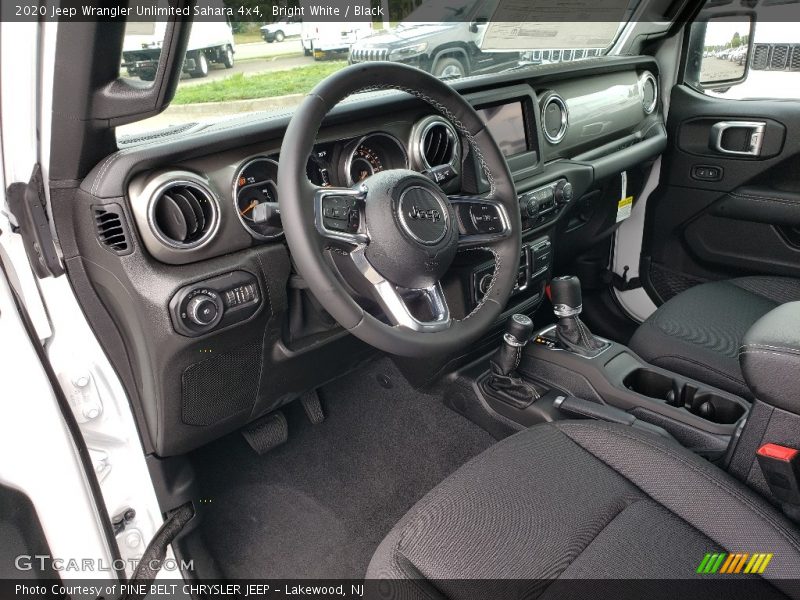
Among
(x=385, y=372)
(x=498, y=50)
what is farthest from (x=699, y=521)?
(x=498, y=50)

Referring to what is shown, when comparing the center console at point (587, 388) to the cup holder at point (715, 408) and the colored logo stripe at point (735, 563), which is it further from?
the colored logo stripe at point (735, 563)

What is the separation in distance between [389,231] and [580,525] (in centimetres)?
63

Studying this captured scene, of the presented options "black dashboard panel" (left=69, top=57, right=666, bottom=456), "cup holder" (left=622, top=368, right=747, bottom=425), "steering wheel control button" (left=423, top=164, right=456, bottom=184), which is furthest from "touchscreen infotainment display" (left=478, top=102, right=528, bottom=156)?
"cup holder" (left=622, top=368, right=747, bottom=425)

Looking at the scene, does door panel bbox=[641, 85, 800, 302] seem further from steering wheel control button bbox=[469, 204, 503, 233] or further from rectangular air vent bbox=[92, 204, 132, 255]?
rectangular air vent bbox=[92, 204, 132, 255]

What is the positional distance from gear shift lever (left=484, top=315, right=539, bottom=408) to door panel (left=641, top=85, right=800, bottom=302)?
1.07 metres

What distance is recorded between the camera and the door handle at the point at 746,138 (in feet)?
7.58

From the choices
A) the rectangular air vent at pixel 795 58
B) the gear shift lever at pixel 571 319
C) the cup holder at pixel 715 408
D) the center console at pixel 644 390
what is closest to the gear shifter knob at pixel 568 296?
the gear shift lever at pixel 571 319

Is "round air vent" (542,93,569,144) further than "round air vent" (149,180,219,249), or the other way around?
"round air vent" (542,93,569,144)

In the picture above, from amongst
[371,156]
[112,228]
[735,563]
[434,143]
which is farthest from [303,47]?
[735,563]

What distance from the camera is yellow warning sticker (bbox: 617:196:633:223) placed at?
8.14 ft

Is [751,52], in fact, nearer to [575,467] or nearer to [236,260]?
[575,467]

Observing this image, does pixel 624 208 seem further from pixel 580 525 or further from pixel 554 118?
pixel 580 525

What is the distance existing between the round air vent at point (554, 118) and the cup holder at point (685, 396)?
764 mm

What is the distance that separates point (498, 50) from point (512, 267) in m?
1.02
